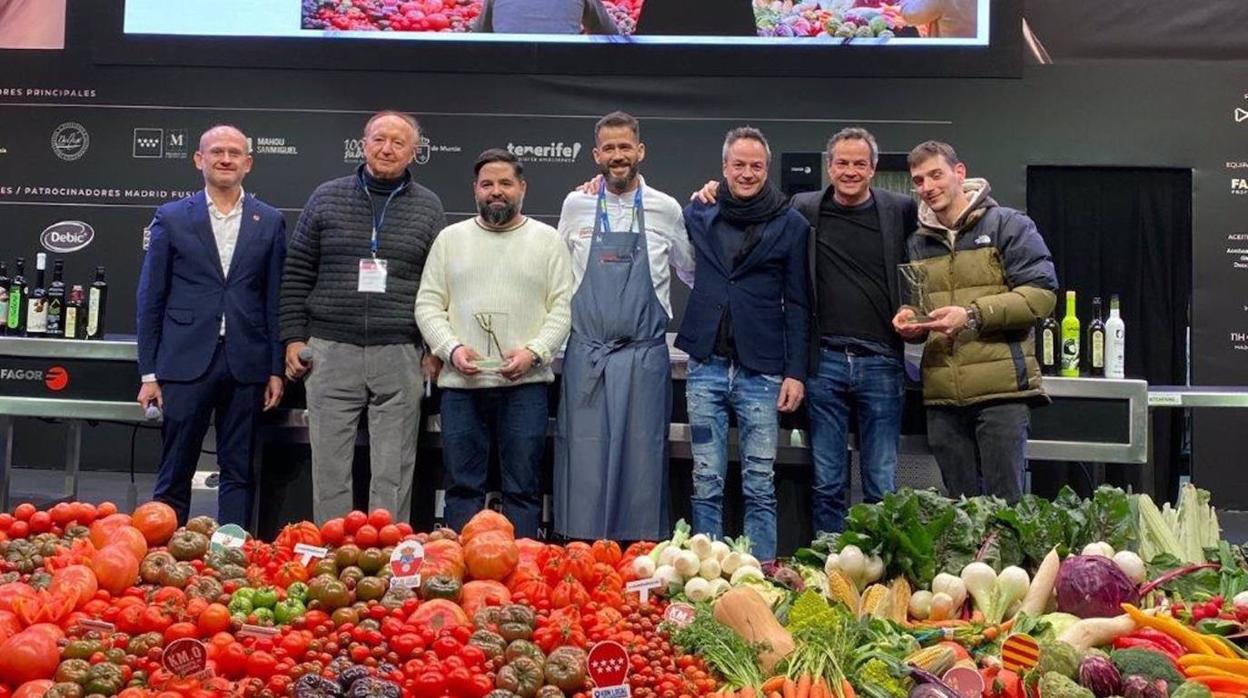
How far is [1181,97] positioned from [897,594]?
5437 mm

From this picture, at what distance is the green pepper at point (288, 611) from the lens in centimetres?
255

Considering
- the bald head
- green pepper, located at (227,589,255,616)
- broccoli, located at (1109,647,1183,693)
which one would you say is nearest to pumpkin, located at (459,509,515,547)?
green pepper, located at (227,589,255,616)

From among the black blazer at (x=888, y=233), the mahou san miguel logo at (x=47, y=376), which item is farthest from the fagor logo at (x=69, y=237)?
the black blazer at (x=888, y=233)

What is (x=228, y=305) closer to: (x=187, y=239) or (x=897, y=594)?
(x=187, y=239)

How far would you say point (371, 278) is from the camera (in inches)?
180

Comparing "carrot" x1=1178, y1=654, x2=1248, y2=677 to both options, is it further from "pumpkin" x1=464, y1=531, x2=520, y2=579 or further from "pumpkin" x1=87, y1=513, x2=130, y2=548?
"pumpkin" x1=87, y1=513, x2=130, y2=548

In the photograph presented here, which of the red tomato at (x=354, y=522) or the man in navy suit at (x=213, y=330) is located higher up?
the man in navy suit at (x=213, y=330)

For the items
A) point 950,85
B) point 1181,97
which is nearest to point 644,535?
point 950,85

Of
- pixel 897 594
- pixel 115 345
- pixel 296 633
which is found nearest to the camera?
pixel 296 633

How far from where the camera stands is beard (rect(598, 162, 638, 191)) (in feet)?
14.9

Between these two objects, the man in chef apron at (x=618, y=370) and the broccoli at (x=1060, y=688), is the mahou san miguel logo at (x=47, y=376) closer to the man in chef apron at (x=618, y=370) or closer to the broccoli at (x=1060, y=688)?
the man in chef apron at (x=618, y=370)

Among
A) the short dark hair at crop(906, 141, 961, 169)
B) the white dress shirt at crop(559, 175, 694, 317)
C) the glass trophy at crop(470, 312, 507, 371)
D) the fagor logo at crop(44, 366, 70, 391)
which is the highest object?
the short dark hair at crop(906, 141, 961, 169)

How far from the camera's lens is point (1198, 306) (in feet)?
23.7

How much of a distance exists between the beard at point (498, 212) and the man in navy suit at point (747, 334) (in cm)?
69
